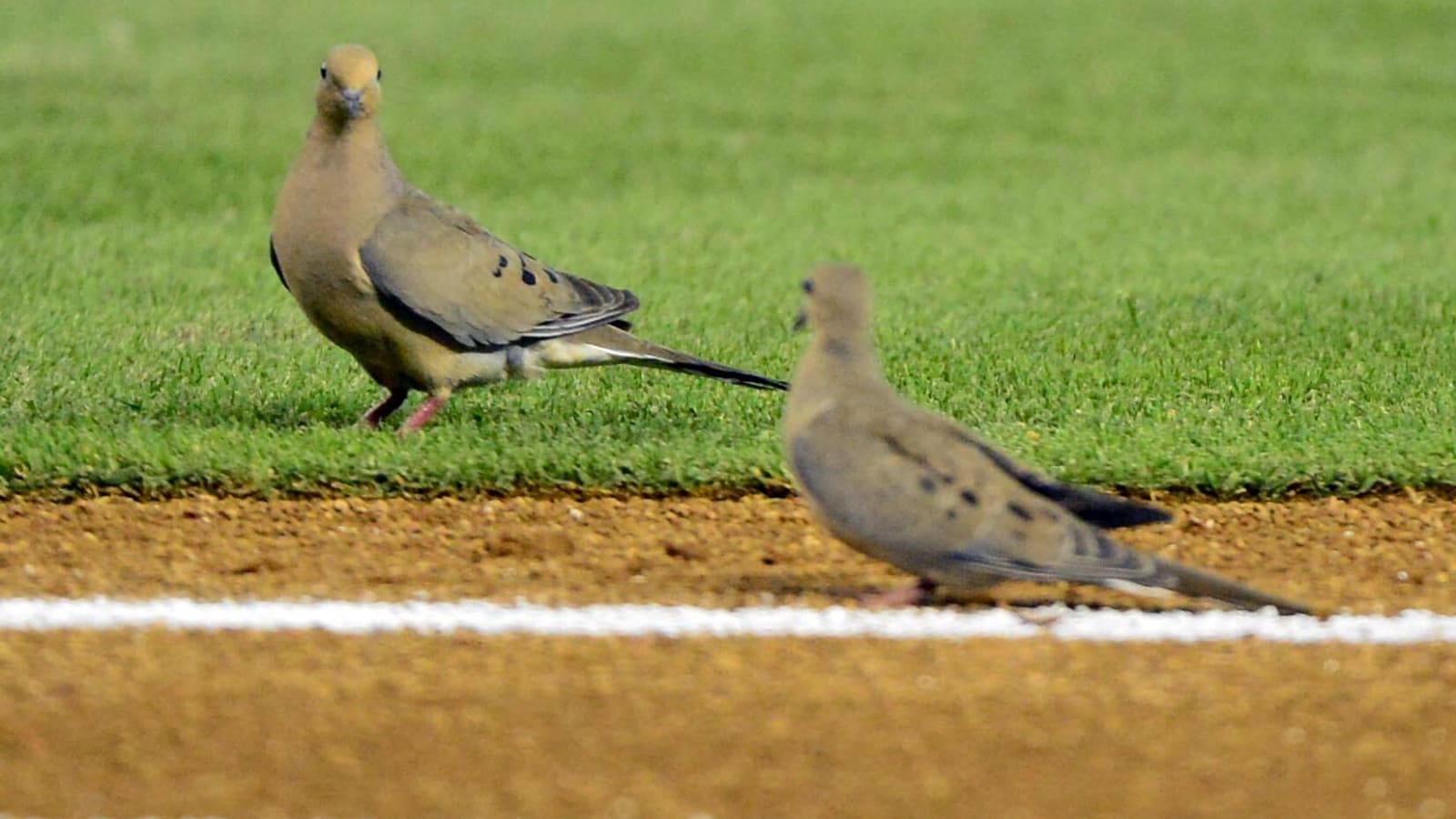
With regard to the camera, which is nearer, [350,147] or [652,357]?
[350,147]

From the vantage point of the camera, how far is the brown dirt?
4312 mm

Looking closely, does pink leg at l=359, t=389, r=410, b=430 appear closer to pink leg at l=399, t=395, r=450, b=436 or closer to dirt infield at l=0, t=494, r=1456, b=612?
pink leg at l=399, t=395, r=450, b=436

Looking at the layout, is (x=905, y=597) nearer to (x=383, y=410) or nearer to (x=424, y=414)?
(x=424, y=414)

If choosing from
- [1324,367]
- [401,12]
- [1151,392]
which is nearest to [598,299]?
[1151,392]

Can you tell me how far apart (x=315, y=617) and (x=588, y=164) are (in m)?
10.9

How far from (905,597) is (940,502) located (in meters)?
0.40

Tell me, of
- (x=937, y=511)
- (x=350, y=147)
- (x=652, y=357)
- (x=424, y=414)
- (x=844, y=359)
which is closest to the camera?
(x=937, y=511)

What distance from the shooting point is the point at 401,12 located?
24.1 m

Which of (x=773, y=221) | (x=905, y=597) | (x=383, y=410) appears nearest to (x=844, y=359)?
(x=905, y=597)

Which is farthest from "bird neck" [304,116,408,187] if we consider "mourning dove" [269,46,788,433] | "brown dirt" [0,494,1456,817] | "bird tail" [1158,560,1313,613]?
"bird tail" [1158,560,1313,613]

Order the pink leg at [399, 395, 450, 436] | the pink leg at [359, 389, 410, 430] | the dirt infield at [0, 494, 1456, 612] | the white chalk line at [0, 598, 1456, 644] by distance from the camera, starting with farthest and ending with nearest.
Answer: the pink leg at [359, 389, 410, 430] < the pink leg at [399, 395, 450, 436] < the dirt infield at [0, 494, 1456, 612] < the white chalk line at [0, 598, 1456, 644]

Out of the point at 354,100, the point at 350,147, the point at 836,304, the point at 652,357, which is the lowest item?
the point at 652,357

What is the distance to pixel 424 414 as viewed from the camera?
7824 millimetres

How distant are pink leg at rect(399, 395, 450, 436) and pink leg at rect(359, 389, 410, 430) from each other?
12 cm
